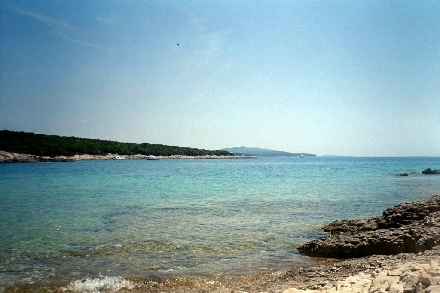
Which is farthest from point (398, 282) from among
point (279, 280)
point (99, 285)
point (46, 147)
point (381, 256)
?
point (46, 147)

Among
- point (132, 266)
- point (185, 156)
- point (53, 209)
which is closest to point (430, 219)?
point (132, 266)

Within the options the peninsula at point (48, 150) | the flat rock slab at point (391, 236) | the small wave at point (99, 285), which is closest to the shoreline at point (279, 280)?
the small wave at point (99, 285)

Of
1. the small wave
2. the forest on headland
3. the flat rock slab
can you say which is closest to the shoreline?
the small wave

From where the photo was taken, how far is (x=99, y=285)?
9.05m

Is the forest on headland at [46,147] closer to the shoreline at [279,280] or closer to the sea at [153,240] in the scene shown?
the sea at [153,240]

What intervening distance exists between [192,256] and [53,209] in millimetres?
13978

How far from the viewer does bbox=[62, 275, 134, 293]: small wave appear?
29.0ft

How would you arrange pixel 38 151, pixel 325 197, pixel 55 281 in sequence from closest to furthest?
Result: pixel 55 281 < pixel 325 197 < pixel 38 151

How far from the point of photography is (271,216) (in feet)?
A: 62.2

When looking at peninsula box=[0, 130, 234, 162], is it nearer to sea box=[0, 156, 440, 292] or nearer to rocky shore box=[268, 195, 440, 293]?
sea box=[0, 156, 440, 292]

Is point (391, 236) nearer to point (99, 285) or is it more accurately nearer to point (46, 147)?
point (99, 285)

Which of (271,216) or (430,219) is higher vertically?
(430,219)

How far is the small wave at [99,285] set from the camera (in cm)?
884

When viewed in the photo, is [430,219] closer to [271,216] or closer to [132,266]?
[271,216]
